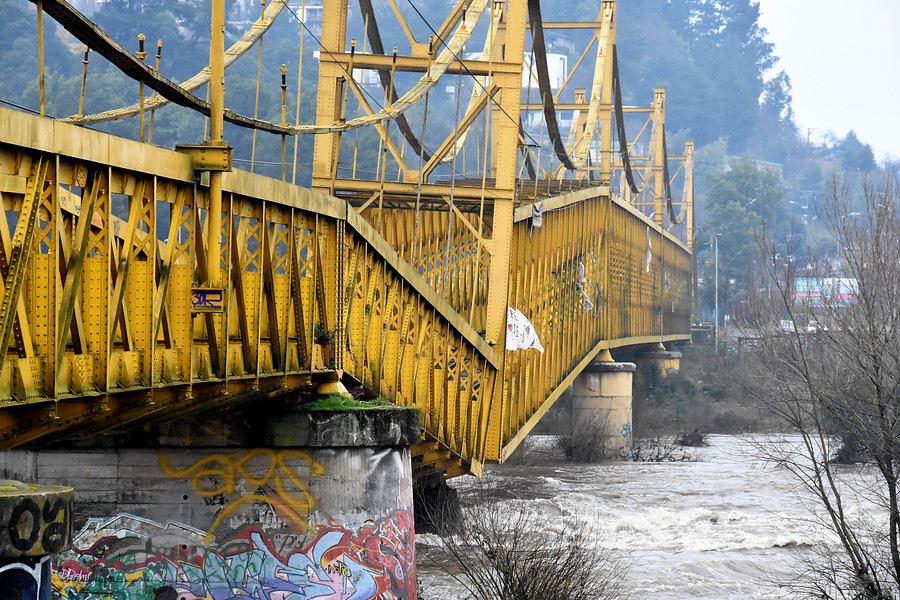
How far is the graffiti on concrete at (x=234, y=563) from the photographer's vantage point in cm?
1381

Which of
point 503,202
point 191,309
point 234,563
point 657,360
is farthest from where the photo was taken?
point 657,360

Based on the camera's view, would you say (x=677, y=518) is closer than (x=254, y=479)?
No

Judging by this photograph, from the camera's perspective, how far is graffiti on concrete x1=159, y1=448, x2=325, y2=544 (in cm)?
1400

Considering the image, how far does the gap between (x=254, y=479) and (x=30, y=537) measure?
6277 millimetres

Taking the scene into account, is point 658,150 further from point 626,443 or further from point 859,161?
point 859,161

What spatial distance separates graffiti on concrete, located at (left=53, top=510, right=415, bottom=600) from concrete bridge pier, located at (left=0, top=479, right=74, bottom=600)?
570 cm

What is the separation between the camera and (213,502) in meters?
14.2

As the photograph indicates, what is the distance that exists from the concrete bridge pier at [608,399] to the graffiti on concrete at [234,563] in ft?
103

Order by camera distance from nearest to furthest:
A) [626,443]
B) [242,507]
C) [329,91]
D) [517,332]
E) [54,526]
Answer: [54,526]
[242,507]
[329,91]
[517,332]
[626,443]

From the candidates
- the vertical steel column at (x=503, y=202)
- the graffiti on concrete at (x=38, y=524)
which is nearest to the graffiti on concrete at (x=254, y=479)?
the graffiti on concrete at (x=38, y=524)

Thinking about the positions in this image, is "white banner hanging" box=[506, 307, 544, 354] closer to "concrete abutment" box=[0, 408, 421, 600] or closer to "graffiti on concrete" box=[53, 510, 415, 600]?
"concrete abutment" box=[0, 408, 421, 600]

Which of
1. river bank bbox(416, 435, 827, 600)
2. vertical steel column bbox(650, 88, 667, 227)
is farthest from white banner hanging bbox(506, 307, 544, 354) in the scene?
vertical steel column bbox(650, 88, 667, 227)

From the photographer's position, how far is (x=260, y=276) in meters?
12.5

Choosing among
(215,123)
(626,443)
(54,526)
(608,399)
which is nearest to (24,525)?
(54,526)
